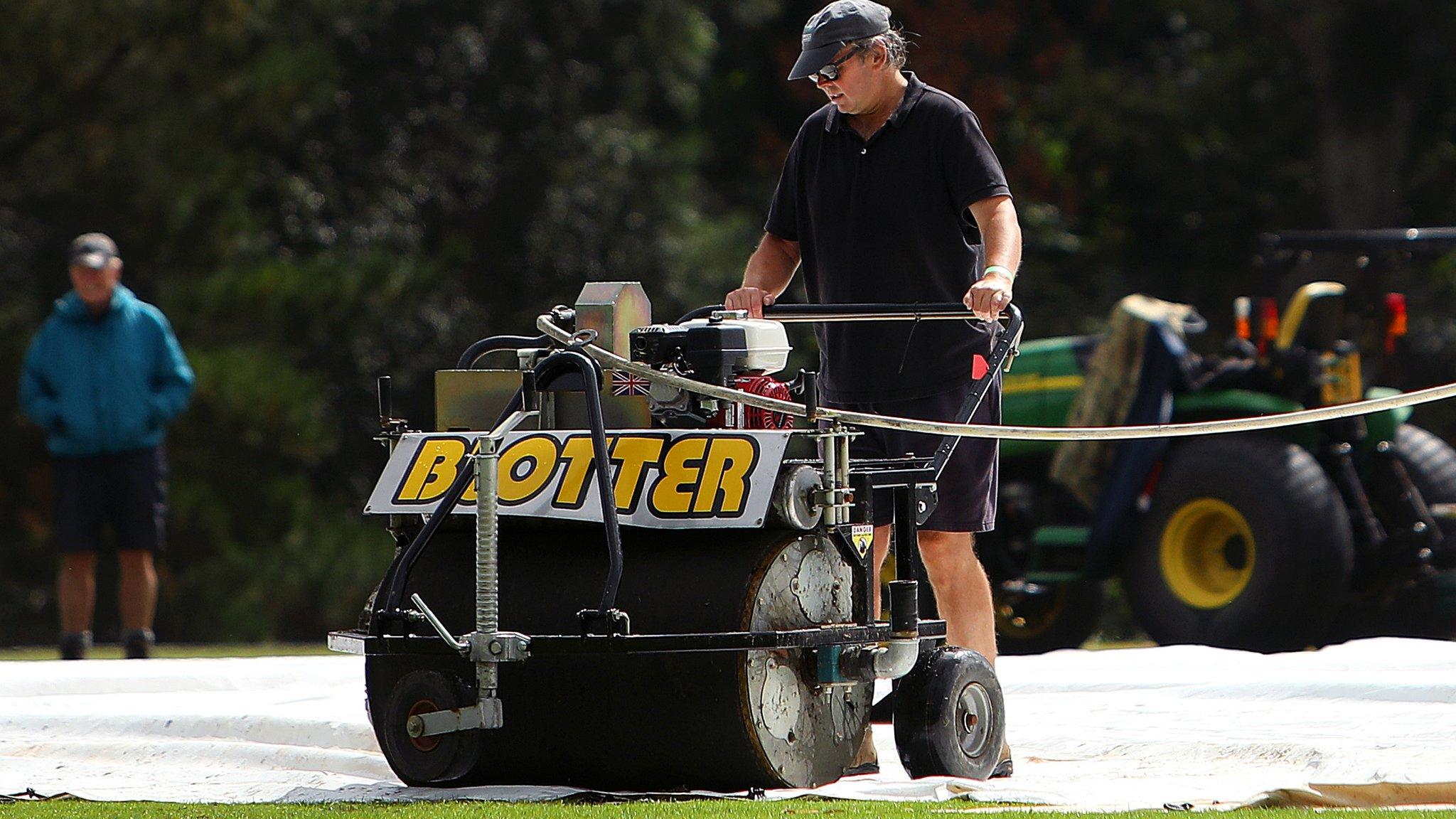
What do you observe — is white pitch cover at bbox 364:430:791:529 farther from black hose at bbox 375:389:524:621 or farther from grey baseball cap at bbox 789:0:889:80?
grey baseball cap at bbox 789:0:889:80

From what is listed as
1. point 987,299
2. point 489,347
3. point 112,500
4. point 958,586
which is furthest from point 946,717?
point 112,500

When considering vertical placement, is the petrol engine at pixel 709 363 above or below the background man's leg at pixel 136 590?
above

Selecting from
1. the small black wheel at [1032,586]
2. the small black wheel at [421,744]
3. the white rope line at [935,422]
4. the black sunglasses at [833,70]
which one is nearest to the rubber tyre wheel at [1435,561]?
the small black wheel at [1032,586]

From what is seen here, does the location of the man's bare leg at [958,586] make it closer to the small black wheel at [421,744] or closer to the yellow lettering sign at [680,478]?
the yellow lettering sign at [680,478]

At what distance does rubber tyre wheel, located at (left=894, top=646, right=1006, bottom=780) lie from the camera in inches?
172

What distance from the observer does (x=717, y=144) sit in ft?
62.8

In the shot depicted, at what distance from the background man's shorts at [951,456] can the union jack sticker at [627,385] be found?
562 millimetres

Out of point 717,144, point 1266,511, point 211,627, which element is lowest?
point 211,627

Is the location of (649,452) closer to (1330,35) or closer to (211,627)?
(211,627)

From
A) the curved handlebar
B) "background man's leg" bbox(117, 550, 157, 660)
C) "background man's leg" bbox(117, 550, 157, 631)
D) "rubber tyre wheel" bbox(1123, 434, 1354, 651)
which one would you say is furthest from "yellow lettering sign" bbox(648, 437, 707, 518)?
"background man's leg" bbox(117, 550, 157, 631)

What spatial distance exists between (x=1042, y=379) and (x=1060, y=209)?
→ 10451 millimetres

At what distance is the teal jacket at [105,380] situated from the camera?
851 centimetres

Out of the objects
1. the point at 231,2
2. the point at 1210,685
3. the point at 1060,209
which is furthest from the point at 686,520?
the point at 1060,209

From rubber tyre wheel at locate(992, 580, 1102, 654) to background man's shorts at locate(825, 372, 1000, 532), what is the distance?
13.0 feet
